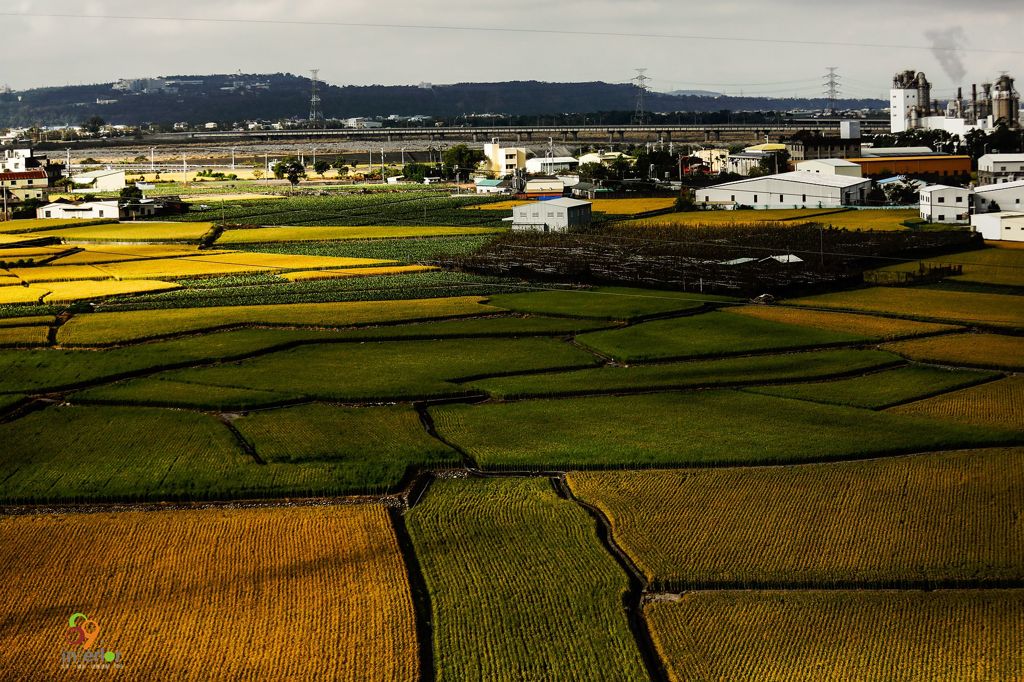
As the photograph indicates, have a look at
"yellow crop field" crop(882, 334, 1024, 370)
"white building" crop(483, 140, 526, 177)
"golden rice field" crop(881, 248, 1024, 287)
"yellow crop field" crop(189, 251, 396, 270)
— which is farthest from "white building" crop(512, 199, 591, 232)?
"white building" crop(483, 140, 526, 177)

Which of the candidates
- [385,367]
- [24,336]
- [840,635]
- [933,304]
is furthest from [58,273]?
[840,635]

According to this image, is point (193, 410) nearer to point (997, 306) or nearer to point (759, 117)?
point (997, 306)

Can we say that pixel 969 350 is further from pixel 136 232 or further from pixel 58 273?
pixel 136 232

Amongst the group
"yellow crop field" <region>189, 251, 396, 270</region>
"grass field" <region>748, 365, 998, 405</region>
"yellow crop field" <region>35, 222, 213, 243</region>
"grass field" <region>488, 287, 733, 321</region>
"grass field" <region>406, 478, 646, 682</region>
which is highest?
"yellow crop field" <region>35, 222, 213, 243</region>

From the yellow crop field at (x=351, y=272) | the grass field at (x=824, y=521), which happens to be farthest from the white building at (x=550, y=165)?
the grass field at (x=824, y=521)

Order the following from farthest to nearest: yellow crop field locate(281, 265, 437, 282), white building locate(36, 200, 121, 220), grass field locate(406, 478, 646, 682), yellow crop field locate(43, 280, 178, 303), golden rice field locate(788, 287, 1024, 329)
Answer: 1. white building locate(36, 200, 121, 220)
2. yellow crop field locate(281, 265, 437, 282)
3. yellow crop field locate(43, 280, 178, 303)
4. golden rice field locate(788, 287, 1024, 329)
5. grass field locate(406, 478, 646, 682)

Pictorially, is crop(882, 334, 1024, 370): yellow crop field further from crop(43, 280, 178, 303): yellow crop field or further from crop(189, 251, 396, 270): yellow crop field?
crop(43, 280, 178, 303): yellow crop field

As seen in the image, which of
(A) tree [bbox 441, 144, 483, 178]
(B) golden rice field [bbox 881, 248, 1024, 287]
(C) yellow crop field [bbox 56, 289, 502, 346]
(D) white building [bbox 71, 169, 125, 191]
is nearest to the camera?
(C) yellow crop field [bbox 56, 289, 502, 346]

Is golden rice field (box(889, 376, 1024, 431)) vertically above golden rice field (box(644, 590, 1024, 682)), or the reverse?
golden rice field (box(889, 376, 1024, 431))
